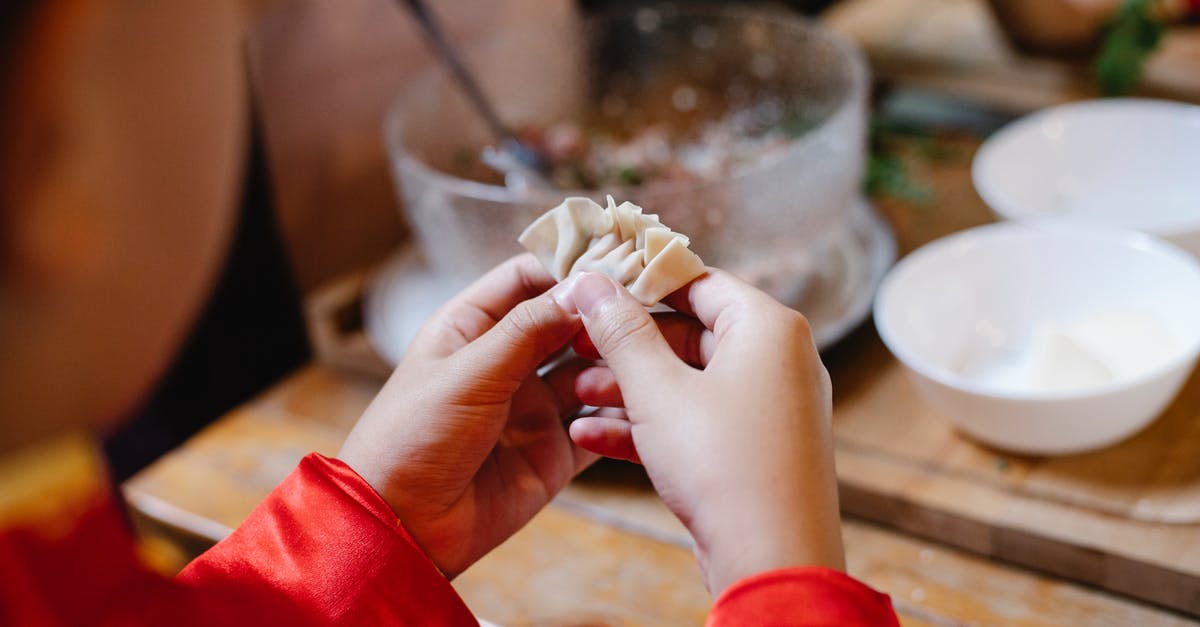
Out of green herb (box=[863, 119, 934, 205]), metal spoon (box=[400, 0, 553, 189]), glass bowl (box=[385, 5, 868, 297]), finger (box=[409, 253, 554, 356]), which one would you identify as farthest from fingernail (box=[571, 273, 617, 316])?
green herb (box=[863, 119, 934, 205])

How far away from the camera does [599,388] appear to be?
2.33 feet

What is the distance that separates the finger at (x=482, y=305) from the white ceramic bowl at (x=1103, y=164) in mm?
688

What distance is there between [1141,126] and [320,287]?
1.08 meters

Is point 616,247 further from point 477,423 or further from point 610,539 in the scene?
point 610,539

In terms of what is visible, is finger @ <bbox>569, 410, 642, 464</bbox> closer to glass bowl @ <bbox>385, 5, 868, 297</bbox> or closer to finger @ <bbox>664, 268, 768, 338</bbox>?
finger @ <bbox>664, 268, 768, 338</bbox>

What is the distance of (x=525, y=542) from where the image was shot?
98cm

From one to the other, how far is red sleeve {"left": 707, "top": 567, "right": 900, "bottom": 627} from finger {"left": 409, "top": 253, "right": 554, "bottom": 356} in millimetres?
295

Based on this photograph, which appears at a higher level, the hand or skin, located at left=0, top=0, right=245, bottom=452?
skin, located at left=0, top=0, right=245, bottom=452

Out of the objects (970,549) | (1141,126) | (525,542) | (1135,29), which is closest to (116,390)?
(525,542)

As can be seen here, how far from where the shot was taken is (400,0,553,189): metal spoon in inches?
47.3

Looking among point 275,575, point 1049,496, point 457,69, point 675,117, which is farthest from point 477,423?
point 675,117

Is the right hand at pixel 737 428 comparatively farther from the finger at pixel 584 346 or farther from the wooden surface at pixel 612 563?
the wooden surface at pixel 612 563

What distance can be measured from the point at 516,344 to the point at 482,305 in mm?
97

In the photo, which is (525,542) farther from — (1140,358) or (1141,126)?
(1141,126)
